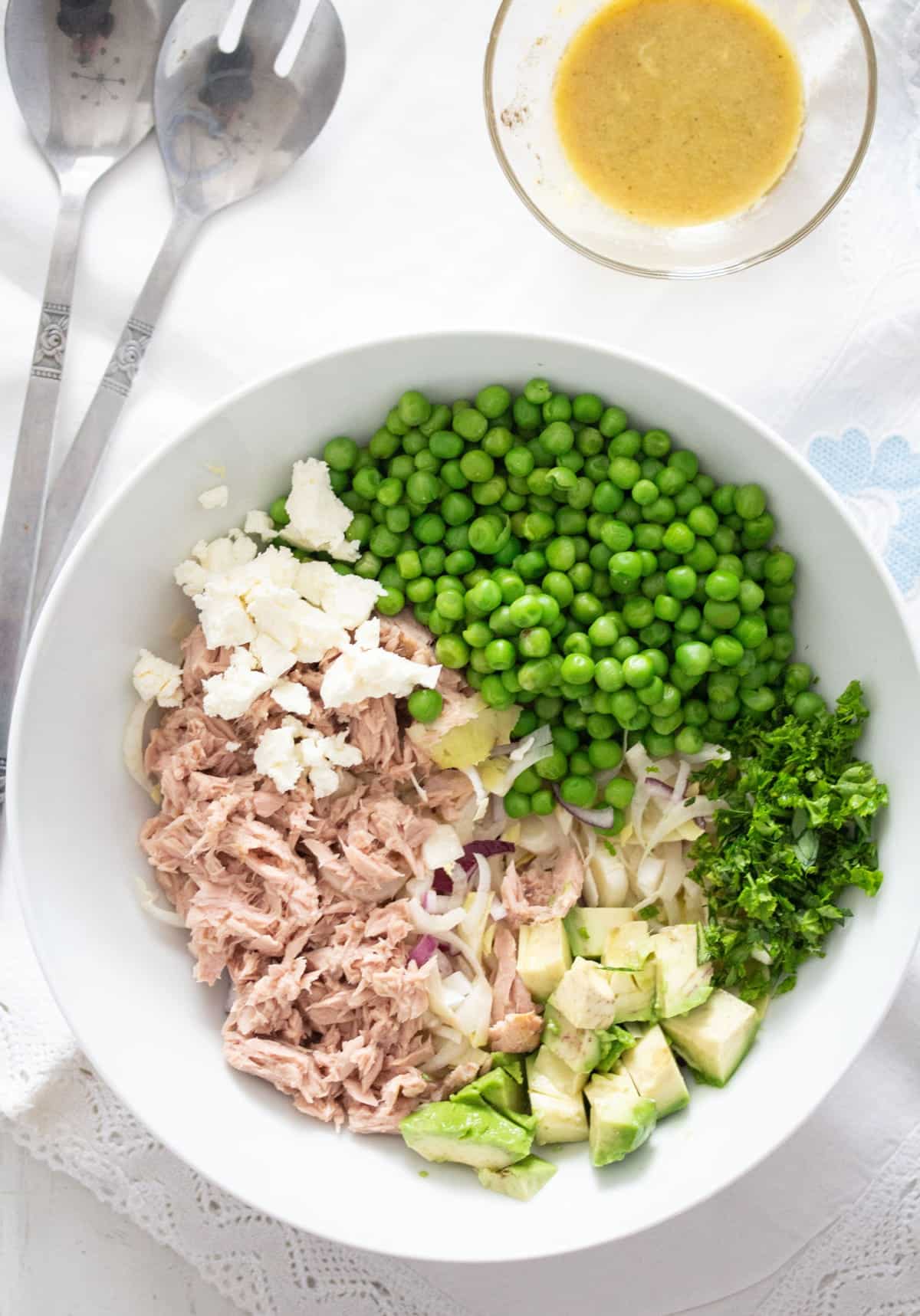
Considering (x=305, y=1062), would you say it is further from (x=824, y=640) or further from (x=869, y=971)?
(x=824, y=640)

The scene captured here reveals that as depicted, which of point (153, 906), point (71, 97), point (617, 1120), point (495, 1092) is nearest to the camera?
point (617, 1120)

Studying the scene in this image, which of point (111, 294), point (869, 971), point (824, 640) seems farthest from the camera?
point (111, 294)

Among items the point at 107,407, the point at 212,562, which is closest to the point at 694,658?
the point at 212,562

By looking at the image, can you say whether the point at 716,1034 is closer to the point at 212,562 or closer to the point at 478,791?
the point at 478,791

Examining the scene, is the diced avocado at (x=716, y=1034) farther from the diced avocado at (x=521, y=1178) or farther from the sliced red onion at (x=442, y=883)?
the sliced red onion at (x=442, y=883)

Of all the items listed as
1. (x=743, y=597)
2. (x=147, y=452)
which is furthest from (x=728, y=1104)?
(x=147, y=452)

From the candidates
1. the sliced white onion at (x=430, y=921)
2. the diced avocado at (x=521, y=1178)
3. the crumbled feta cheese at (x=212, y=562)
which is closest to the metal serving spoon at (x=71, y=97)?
the crumbled feta cheese at (x=212, y=562)

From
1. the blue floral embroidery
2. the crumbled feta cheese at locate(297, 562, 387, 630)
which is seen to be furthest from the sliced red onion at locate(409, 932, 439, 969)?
the blue floral embroidery
